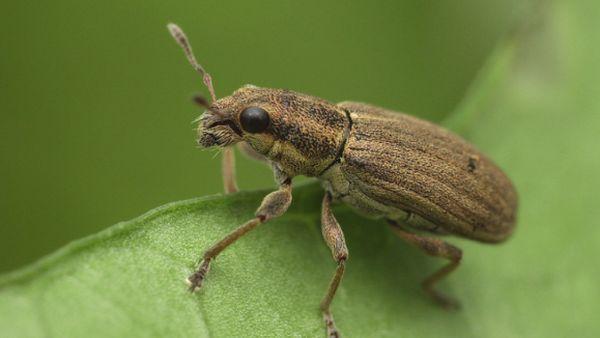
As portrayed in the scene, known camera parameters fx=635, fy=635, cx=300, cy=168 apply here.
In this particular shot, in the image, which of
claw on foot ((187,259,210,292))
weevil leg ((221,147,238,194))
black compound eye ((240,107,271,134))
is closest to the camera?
claw on foot ((187,259,210,292))

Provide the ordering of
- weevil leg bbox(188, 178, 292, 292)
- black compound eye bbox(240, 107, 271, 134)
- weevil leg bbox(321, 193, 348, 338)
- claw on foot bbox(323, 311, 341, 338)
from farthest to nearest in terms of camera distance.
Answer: black compound eye bbox(240, 107, 271, 134) < weevil leg bbox(321, 193, 348, 338) < claw on foot bbox(323, 311, 341, 338) < weevil leg bbox(188, 178, 292, 292)

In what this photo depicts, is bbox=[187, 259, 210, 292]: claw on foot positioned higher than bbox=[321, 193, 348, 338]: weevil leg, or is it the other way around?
bbox=[187, 259, 210, 292]: claw on foot

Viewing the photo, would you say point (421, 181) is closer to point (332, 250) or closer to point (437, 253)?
point (437, 253)

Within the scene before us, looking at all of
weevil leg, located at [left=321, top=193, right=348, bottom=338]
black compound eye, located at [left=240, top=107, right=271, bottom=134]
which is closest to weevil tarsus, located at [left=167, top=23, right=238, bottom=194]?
black compound eye, located at [left=240, top=107, right=271, bottom=134]

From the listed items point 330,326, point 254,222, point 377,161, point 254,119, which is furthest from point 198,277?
point 377,161

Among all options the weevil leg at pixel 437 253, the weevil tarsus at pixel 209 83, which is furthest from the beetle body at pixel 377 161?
the weevil tarsus at pixel 209 83

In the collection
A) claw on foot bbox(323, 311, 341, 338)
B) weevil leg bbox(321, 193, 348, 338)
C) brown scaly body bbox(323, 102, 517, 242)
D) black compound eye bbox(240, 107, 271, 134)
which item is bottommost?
claw on foot bbox(323, 311, 341, 338)

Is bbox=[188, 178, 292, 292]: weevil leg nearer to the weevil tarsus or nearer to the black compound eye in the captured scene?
the black compound eye
